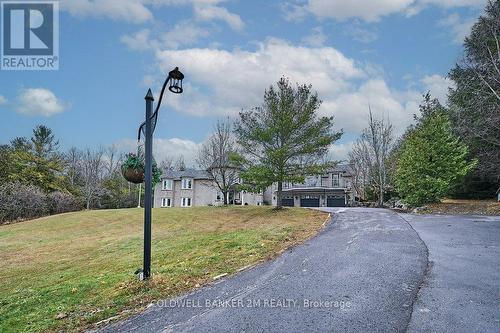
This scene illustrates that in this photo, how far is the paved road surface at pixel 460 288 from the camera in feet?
11.8

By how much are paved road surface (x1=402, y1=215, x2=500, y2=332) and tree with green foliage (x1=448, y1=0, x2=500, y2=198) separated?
1420 centimetres

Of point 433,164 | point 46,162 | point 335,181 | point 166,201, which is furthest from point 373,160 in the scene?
point 46,162

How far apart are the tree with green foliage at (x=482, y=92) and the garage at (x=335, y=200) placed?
16534 mm

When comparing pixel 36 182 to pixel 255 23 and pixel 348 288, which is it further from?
pixel 348 288

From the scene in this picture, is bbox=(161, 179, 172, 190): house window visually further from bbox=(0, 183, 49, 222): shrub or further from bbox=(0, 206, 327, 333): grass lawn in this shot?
bbox=(0, 206, 327, 333): grass lawn

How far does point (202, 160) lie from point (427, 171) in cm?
2246

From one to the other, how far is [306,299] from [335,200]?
3633 cm

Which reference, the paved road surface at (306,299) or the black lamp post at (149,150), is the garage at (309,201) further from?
the black lamp post at (149,150)

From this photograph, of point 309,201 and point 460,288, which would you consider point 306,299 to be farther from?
point 309,201

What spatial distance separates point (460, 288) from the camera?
4809mm

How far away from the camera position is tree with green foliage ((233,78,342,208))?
770 inches

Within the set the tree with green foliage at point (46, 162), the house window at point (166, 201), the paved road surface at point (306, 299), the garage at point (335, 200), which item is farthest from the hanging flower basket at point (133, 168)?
the house window at point (166, 201)

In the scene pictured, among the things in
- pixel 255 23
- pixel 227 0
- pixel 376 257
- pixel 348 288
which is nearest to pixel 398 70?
pixel 255 23

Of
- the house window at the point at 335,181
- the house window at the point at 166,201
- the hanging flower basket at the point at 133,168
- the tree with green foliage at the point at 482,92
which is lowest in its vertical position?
the house window at the point at 166,201
